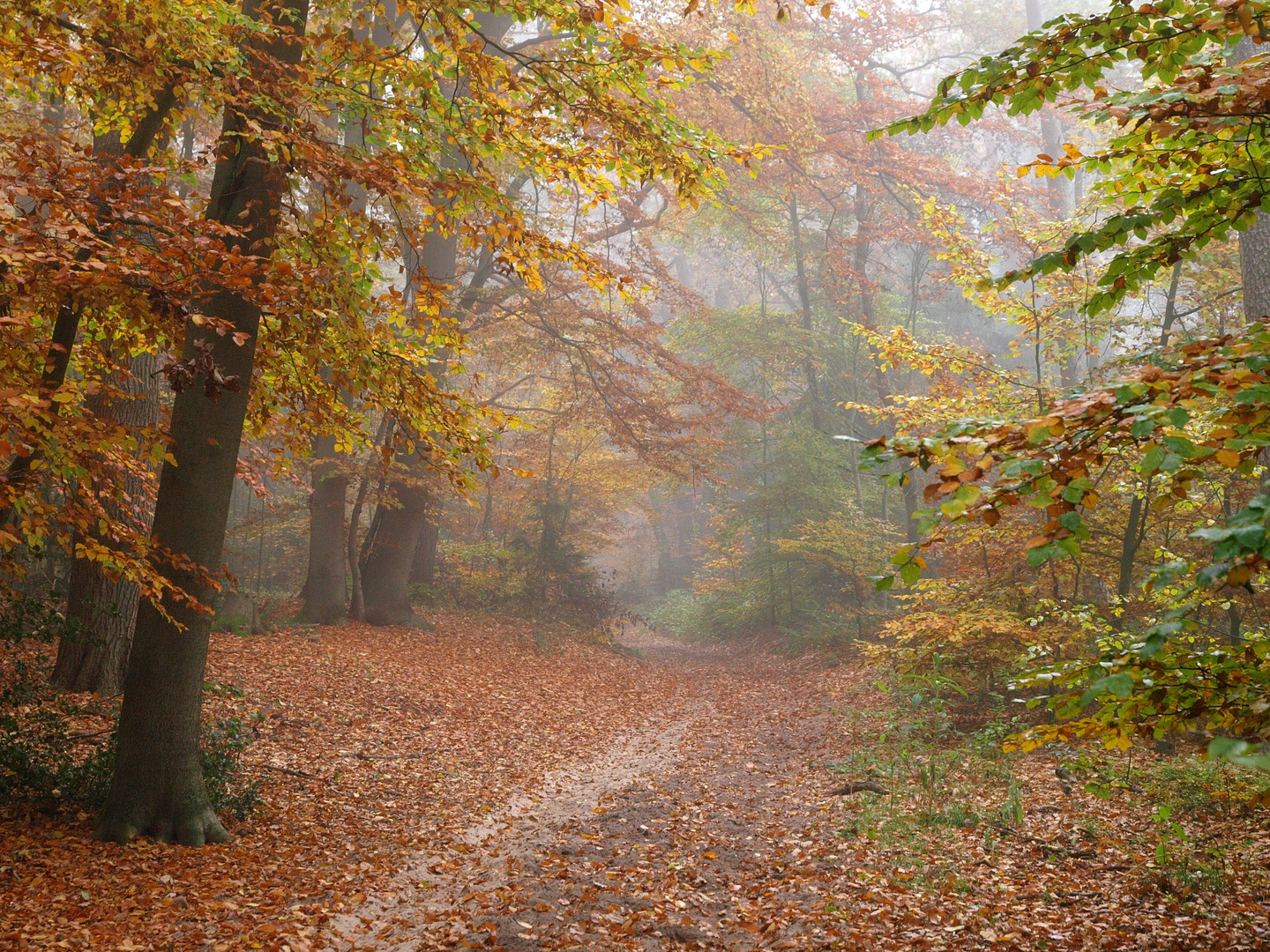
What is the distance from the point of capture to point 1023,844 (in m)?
5.36

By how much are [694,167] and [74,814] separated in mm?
6225

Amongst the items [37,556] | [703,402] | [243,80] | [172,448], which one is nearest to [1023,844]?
[172,448]

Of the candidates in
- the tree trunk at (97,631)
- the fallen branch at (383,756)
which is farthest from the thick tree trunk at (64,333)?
the fallen branch at (383,756)

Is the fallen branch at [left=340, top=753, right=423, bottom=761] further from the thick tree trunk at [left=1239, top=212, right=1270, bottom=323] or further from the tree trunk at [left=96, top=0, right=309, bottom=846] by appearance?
the thick tree trunk at [left=1239, top=212, right=1270, bottom=323]

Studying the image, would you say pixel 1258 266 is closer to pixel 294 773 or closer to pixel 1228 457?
pixel 1228 457

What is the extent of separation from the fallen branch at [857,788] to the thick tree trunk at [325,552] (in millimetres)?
9164

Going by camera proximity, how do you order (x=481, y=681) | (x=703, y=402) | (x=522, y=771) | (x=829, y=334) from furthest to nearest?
(x=829, y=334) → (x=703, y=402) → (x=481, y=681) → (x=522, y=771)

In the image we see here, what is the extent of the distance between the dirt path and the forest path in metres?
0.02

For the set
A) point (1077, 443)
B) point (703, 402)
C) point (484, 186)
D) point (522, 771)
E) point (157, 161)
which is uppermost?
point (703, 402)

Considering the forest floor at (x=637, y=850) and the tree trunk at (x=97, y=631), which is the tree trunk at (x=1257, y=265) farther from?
the tree trunk at (x=97, y=631)

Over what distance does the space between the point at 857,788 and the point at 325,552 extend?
9561mm

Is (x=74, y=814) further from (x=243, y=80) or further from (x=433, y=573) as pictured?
(x=433, y=573)

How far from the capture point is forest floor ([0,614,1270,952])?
4168mm

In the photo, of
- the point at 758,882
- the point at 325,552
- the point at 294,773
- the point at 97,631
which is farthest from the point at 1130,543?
the point at 325,552
